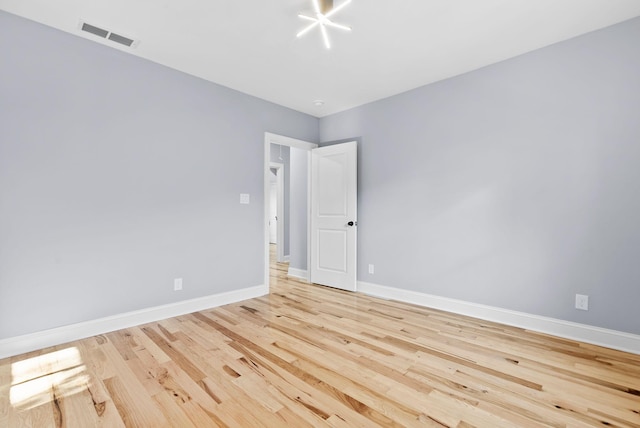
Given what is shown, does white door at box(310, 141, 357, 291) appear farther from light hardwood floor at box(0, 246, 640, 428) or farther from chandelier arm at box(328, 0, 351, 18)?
chandelier arm at box(328, 0, 351, 18)

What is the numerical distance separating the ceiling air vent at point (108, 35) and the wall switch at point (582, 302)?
4482 millimetres

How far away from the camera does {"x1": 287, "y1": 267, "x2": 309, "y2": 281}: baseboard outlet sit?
4902 millimetres

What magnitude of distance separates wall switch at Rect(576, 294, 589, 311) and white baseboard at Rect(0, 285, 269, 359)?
3.36 m

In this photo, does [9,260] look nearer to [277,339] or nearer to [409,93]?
[277,339]

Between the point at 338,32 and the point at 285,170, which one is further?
the point at 285,170

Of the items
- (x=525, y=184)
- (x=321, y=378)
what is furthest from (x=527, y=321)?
(x=321, y=378)

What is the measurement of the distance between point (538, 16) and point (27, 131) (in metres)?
4.10

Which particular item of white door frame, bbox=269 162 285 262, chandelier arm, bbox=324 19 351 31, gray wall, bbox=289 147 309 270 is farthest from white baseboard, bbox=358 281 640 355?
white door frame, bbox=269 162 285 262

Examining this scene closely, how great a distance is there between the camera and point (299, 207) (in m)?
5.17

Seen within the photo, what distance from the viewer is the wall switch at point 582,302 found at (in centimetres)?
250

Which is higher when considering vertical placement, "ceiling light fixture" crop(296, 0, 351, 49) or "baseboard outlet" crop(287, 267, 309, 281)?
"ceiling light fixture" crop(296, 0, 351, 49)

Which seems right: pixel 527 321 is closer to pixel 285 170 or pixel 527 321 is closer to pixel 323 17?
pixel 323 17

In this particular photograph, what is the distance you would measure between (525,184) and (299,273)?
3.46m

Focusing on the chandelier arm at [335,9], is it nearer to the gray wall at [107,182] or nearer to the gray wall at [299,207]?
the gray wall at [107,182]
